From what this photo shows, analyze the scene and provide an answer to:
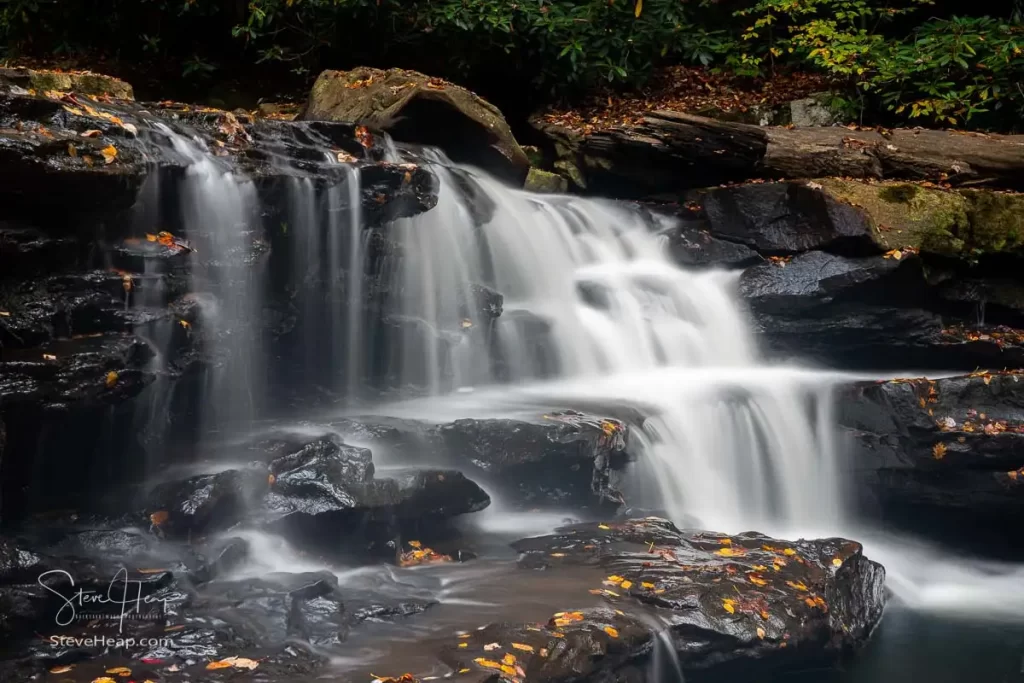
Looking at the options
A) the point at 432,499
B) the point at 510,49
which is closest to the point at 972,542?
the point at 432,499

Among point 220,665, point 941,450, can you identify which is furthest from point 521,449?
point 941,450

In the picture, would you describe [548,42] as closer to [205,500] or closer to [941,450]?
[941,450]

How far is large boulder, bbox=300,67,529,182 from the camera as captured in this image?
9.17 m

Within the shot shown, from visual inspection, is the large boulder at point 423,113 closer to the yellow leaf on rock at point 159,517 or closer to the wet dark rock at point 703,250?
the wet dark rock at point 703,250

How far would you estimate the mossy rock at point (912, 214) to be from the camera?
880 cm

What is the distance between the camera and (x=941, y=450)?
24.5 ft

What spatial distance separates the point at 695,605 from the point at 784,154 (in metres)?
7.09

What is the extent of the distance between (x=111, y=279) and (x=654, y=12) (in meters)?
10.6

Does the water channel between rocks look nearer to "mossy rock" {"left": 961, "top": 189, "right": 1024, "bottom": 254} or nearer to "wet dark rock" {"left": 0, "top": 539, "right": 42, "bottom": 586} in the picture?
"wet dark rock" {"left": 0, "top": 539, "right": 42, "bottom": 586}

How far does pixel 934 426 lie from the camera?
24.4 feet

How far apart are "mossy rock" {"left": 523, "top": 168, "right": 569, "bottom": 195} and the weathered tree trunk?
820 millimetres

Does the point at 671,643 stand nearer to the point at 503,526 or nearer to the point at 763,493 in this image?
the point at 503,526
